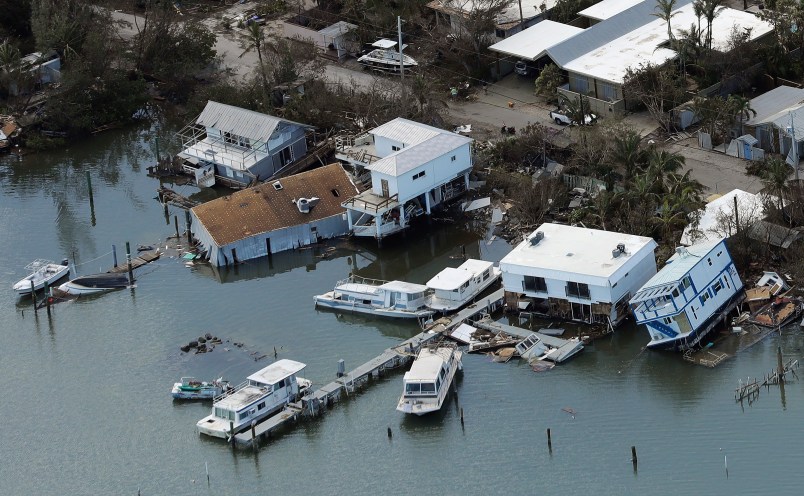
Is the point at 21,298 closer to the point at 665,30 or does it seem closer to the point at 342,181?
the point at 342,181

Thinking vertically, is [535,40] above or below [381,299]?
above

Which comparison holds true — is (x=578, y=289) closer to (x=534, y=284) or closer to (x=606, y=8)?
(x=534, y=284)

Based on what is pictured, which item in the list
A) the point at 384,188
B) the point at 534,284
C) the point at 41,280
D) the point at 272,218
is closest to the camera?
the point at 534,284

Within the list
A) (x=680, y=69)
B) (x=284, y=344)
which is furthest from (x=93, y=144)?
(x=680, y=69)

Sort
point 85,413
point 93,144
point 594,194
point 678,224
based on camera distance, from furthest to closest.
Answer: point 93,144
point 594,194
point 678,224
point 85,413

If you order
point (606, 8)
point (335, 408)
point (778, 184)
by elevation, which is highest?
point (606, 8)

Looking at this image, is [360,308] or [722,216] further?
[360,308]

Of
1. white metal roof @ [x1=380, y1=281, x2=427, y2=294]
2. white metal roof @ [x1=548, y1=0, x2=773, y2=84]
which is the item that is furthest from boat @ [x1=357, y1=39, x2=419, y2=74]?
white metal roof @ [x1=380, y1=281, x2=427, y2=294]

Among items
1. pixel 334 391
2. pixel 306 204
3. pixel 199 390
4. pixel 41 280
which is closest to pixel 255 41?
pixel 306 204

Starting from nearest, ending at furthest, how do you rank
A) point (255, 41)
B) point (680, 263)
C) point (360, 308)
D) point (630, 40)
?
point (680, 263) → point (360, 308) → point (630, 40) → point (255, 41)
